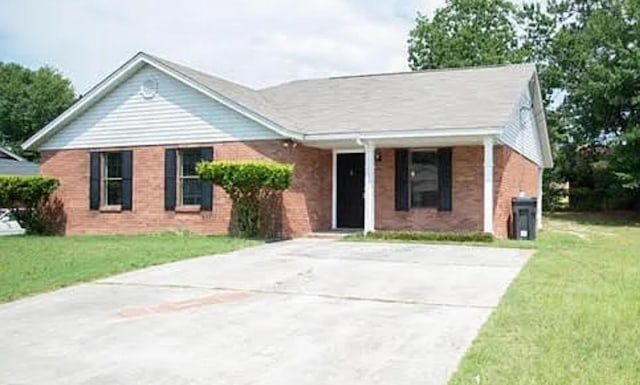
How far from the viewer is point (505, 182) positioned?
16516 millimetres

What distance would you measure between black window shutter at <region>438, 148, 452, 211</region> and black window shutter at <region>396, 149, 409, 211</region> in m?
0.85

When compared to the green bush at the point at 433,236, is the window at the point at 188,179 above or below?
above

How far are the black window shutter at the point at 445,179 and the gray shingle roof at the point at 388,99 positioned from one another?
106cm

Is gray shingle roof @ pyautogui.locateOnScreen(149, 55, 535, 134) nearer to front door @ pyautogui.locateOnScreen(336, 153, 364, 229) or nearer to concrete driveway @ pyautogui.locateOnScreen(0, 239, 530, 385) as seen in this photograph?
front door @ pyautogui.locateOnScreen(336, 153, 364, 229)

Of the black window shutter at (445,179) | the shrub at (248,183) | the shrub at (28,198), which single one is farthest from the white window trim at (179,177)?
the black window shutter at (445,179)

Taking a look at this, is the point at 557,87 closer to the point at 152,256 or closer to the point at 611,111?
the point at 611,111

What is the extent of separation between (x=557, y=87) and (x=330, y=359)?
29.3 m

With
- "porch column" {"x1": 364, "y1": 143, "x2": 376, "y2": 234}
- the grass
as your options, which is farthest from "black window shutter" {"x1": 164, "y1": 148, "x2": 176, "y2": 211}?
"porch column" {"x1": 364, "y1": 143, "x2": 376, "y2": 234}

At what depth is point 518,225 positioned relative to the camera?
1554cm

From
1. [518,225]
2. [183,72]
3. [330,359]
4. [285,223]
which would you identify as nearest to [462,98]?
[518,225]

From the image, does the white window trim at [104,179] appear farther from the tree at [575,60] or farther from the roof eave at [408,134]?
the tree at [575,60]

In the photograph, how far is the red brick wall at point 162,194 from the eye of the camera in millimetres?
16203

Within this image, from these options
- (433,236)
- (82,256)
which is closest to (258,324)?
(82,256)

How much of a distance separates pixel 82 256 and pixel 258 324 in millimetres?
6569
